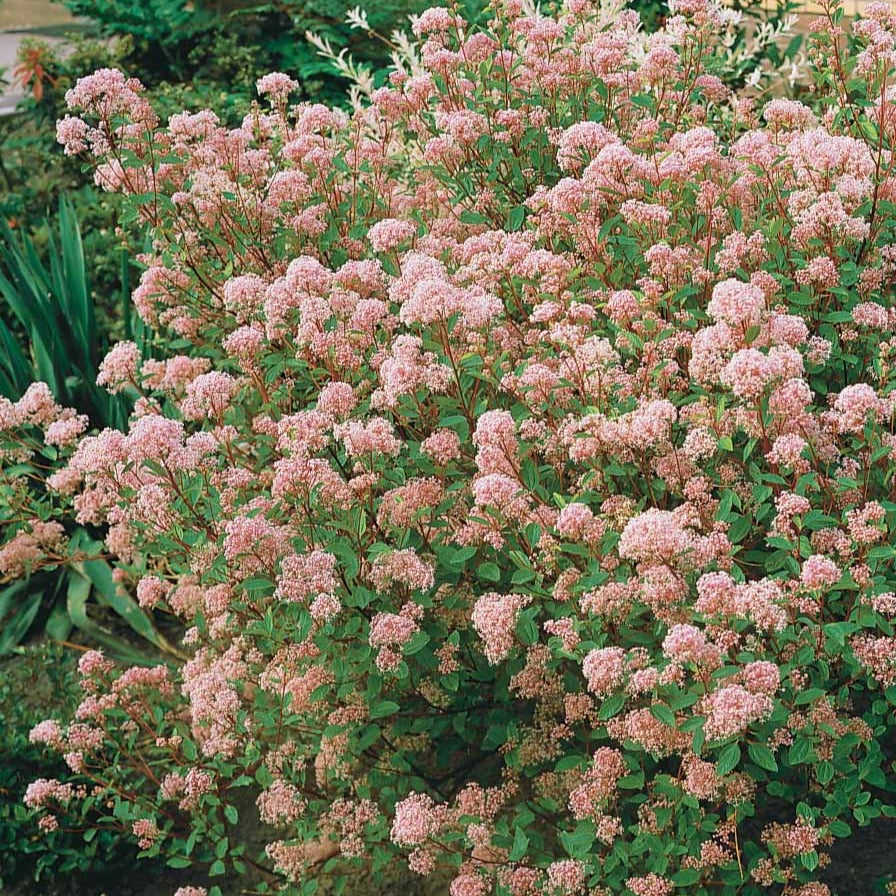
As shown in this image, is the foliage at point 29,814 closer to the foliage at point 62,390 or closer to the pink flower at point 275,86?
the foliage at point 62,390

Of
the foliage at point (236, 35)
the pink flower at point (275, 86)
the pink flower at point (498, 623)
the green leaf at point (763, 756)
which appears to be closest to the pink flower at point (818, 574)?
the green leaf at point (763, 756)

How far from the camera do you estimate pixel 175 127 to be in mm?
3387

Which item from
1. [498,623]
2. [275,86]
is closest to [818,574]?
[498,623]

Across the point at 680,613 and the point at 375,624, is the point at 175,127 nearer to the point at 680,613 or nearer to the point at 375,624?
the point at 375,624

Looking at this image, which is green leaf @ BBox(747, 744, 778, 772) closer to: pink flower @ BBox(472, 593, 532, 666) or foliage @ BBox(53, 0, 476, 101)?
pink flower @ BBox(472, 593, 532, 666)

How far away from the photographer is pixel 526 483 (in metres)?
2.38

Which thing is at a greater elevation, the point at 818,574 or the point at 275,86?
the point at 275,86

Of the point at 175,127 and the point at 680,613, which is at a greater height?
the point at 175,127

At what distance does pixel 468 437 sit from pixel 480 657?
58 centimetres

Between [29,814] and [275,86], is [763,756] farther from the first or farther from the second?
[275,86]

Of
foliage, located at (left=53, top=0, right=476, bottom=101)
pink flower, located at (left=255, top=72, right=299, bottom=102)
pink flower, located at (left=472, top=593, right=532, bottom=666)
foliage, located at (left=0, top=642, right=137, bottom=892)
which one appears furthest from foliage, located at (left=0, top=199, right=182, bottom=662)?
foliage, located at (left=53, top=0, right=476, bottom=101)

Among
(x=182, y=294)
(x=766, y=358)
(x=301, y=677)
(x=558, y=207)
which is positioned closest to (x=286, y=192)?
(x=182, y=294)

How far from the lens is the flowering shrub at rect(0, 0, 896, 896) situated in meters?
2.15

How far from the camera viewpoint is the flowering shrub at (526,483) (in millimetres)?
2152
